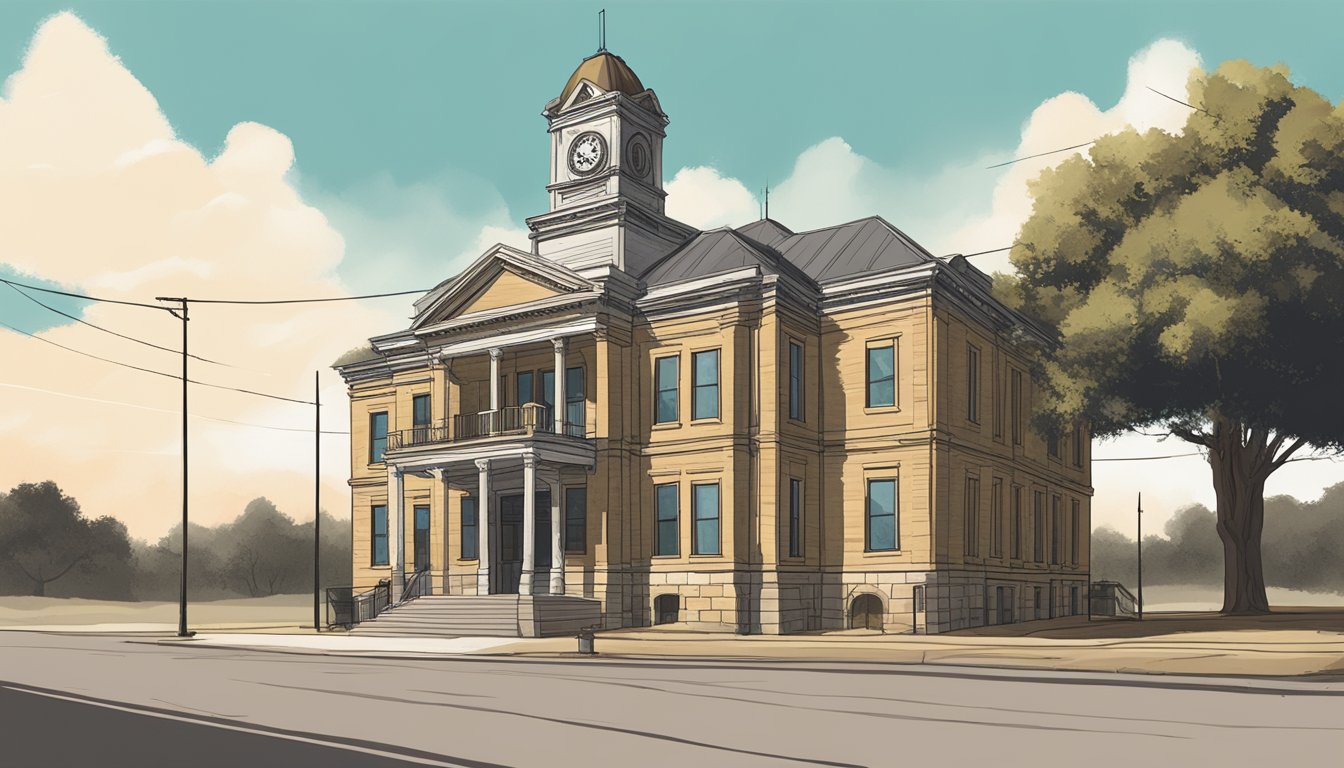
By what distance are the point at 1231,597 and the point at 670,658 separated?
29.2 m

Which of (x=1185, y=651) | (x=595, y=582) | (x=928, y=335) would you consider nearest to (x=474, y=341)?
(x=595, y=582)

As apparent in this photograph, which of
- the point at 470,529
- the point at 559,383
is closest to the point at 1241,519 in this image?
the point at 559,383

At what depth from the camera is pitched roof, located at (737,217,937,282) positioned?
38.1m

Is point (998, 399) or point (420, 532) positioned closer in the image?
point (998, 399)

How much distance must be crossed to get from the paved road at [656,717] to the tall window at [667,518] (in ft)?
46.5

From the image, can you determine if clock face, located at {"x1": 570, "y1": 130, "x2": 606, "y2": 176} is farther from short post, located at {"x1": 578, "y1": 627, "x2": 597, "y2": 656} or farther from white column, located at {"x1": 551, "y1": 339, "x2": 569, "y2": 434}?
short post, located at {"x1": 578, "y1": 627, "x2": 597, "y2": 656}

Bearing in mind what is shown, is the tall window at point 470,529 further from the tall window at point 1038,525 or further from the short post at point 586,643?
the tall window at point 1038,525

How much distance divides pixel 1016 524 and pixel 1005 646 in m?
16.3

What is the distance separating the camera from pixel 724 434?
36.7 m

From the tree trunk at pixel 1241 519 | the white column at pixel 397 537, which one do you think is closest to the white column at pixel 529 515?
the white column at pixel 397 537

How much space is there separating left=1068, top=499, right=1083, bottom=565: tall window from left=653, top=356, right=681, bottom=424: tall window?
1909 centimetres

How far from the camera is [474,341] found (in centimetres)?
4028

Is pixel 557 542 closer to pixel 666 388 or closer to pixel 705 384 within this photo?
pixel 666 388

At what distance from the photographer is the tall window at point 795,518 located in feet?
121
